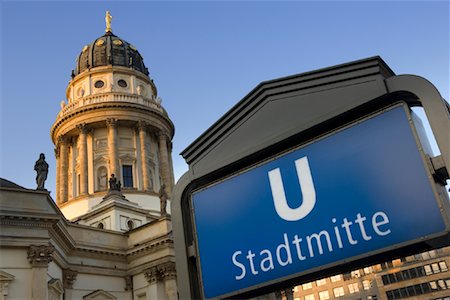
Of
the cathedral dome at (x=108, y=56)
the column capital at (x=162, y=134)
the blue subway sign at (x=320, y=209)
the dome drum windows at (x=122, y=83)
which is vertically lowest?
the blue subway sign at (x=320, y=209)

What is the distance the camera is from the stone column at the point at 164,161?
4784cm

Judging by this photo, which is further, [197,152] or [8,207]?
[8,207]

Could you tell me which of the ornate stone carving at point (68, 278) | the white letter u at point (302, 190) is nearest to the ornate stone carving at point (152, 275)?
the ornate stone carving at point (68, 278)

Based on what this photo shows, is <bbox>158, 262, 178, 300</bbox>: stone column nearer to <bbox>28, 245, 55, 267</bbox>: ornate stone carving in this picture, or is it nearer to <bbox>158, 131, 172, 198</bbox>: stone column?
<bbox>28, 245, 55, 267</bbox>: ornate stone carving

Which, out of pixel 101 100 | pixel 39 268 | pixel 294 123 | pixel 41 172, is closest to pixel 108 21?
pixel 101 100

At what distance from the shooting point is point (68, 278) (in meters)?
30.1

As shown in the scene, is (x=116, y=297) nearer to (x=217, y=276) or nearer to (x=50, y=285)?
(x=50, y=285)

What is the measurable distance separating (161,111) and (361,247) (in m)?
47.1

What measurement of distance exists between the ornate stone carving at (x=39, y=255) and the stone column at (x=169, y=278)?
8.72 m

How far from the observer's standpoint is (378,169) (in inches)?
172

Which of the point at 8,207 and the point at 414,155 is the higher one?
the point at 8,207

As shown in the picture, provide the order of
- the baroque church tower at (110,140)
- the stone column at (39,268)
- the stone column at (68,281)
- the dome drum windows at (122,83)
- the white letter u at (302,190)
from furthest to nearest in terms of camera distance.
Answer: the dome drum windows at (122,83) → the baroque church tower at (110,140) → the stone column at (68,281) → the stone column at (39,268) → the white letter u at (302,190)

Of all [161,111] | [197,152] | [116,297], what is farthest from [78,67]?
[197,152]

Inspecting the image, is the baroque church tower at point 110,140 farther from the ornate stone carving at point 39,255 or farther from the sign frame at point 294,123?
the sign frame at point 294,123
